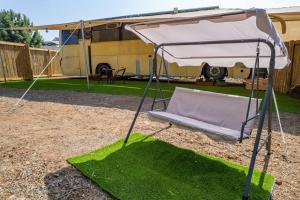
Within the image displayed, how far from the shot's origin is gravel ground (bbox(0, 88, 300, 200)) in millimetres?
2492

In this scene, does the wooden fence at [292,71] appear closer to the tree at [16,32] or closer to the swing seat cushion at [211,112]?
the swing seat cushion at [211,112]

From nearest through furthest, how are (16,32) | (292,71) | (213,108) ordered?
(213,108)
(292,71)
(16,32)

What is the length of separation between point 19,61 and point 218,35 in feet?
42.2

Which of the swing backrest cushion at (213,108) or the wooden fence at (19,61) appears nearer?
the swing backrest cushion at (213,108)

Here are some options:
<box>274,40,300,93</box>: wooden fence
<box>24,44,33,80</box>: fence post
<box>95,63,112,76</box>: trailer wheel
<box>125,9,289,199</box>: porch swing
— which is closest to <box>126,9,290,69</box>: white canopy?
<box>125,9,289,199</box>: porch swing

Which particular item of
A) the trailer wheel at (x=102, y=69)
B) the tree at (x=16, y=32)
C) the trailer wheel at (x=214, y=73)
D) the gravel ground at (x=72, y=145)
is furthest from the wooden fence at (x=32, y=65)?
the tree at (x=16, y=32)

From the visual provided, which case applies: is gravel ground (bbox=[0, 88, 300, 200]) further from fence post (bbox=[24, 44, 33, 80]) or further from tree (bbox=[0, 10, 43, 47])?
tree (bbox=[0, 10, 43, 47])

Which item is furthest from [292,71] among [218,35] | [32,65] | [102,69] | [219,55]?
[32,65]

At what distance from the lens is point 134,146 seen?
3504mm

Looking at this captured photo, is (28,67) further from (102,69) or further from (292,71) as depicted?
(292,71)

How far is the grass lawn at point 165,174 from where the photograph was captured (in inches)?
93.8

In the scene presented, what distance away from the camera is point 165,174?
2752 mm

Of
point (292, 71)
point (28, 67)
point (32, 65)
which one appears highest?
point (32, 65)

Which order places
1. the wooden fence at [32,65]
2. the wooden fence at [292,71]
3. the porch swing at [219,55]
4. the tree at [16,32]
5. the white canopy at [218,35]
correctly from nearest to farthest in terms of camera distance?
the white canopy at [218,35], the porch swing at [219,55], the wooden fence at [292,71], the wooden fence at [32,65], the tree at [16,32]
